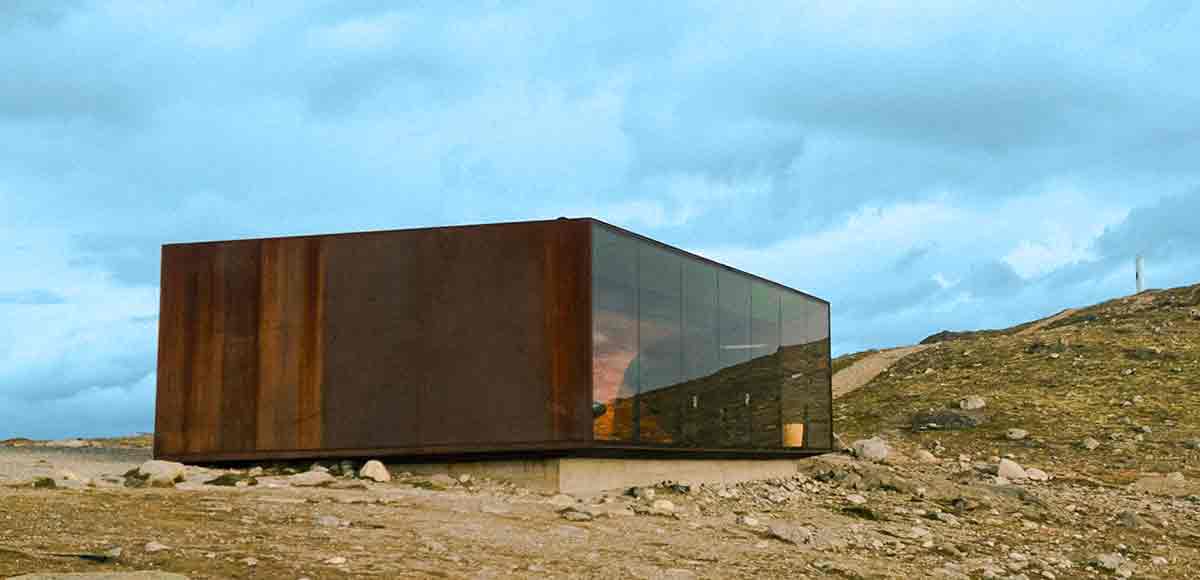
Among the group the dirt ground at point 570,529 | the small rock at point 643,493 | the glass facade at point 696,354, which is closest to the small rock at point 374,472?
the dirt ground at point 570,529

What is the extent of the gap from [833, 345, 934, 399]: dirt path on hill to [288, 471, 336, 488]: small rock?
32975 millimetres

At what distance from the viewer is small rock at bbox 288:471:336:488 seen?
18920mm

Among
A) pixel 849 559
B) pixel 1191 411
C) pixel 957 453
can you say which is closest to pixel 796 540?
pixel 849 559

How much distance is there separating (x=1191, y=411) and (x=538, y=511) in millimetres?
27453

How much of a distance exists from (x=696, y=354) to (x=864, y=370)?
3590 cm

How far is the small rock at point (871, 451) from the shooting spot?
3046 cm

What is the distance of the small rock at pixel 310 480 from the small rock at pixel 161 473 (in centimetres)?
161

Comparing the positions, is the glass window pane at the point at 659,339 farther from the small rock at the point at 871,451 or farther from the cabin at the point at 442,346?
the small rock at the point at 871,451

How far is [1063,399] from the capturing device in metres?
40.0

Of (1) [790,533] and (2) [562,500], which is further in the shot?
(2) [562,500]

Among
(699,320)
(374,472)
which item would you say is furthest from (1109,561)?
(374,472)

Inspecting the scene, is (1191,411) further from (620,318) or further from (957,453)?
(620,318)

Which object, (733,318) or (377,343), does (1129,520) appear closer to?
(733,318)

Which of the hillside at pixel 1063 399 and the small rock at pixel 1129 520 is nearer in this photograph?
the small rock at pixel 1129 520
